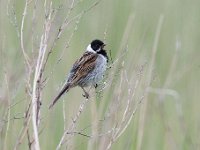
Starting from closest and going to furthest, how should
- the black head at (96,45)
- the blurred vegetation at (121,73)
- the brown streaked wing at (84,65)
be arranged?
the blurred vegetation at (121,73) → the brown streaked wing at (84,65) → the black head at (96,45)

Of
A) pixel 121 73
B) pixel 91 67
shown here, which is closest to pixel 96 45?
pixel 91 67

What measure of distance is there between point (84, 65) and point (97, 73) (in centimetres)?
10

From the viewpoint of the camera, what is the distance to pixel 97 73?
4.89 meters

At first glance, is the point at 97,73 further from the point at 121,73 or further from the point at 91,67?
the point at 121,73

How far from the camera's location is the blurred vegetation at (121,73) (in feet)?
12.3

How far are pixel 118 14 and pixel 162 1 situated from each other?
1197mm

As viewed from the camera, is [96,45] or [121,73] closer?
→ [121,73]

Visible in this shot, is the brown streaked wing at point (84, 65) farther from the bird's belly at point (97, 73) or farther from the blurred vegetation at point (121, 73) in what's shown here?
the blurred vegetation at point (121, 73)

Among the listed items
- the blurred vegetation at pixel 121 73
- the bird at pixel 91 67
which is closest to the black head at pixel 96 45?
the bird at pixel 91 67

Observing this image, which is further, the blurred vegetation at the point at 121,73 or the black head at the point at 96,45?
the black head at the point at 96,45

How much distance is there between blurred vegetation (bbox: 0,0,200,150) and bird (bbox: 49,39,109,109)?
0.11 m

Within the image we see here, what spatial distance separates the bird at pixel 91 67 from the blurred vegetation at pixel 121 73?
11 centimetres

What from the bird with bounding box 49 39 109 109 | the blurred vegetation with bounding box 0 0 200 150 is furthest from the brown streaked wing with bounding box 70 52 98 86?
the blurred vegetation with bounding box 0 0 200 150

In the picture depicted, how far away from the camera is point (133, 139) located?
4602 mm
